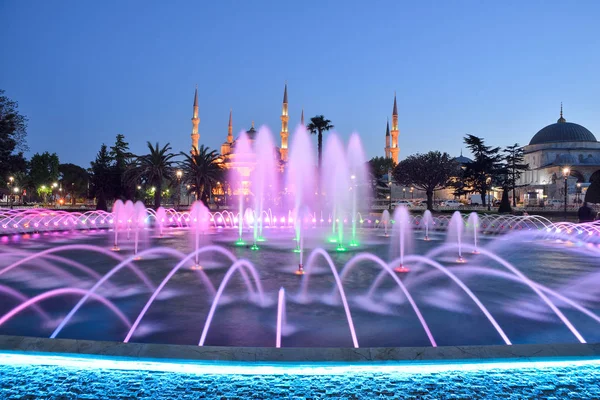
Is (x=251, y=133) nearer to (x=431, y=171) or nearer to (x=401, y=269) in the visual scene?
(x=431, y=171)

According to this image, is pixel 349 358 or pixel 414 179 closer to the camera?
pixel 349 358

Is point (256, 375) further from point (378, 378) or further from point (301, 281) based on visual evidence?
point (301, 281)

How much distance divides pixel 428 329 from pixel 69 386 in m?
4.20

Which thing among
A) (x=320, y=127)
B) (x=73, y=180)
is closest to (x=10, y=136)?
(x=320, y=127)

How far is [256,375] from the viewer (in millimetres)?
4156

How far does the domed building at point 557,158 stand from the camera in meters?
69.4

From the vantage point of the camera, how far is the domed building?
69.4 metres

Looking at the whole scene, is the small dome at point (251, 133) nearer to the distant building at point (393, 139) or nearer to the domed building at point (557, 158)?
the distant building at point (393, 139)

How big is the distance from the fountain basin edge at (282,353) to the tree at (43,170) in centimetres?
6956

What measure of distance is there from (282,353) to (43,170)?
2818 inches

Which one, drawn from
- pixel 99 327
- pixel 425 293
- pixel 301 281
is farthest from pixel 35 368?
pixel 425 293

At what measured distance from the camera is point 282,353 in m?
4.25

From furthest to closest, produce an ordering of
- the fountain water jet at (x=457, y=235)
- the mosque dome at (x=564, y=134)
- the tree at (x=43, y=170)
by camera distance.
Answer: the mosque dome at (x=564, y=134) < the tree at (x=43, y=170) < the fountain water jet at (x=457, y=235)

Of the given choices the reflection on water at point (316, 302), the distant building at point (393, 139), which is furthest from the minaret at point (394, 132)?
the reflection on water at point (316, 302)
